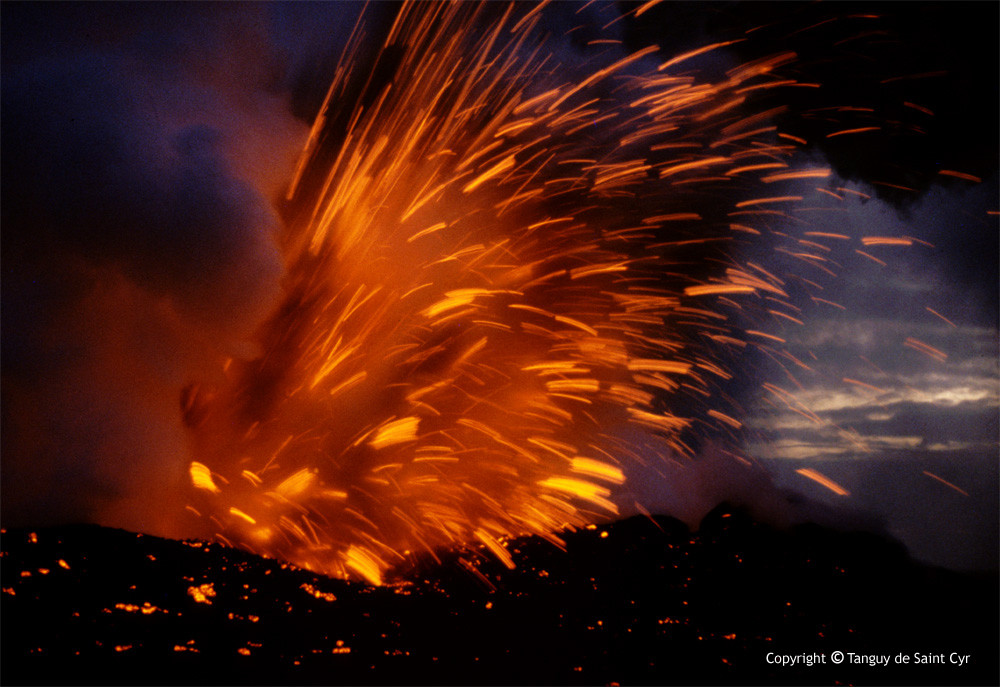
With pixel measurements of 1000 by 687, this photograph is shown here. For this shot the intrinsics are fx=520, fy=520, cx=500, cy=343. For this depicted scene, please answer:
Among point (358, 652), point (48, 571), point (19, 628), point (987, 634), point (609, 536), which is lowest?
point (987, 634)

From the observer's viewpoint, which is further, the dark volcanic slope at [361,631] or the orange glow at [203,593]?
the orange glow at [203,593]

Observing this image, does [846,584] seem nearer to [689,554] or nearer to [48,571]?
[689,554]

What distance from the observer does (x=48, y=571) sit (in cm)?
1173

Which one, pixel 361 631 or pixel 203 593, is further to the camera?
pixel 203 593

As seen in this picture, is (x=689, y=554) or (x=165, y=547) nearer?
(x=165, y=547)

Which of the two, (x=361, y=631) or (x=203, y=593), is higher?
(x=203, y=593)

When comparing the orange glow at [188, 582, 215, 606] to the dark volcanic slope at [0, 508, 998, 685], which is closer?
the dark volcanic slope at [0, 508, 998, 685]

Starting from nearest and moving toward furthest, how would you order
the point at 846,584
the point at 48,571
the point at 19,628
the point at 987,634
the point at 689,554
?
the point at 19,628
the point at 48,571
the point at 987,634
the point at 846,584
the point at 689,554

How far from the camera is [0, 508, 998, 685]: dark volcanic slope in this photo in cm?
955

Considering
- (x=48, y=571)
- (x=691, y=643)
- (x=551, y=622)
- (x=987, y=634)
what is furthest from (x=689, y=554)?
(x=48, y=571)

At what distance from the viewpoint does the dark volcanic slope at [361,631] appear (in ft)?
31.3

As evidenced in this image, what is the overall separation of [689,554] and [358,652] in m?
28.1

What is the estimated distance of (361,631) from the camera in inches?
465

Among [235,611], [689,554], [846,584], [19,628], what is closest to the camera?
[19,628]
